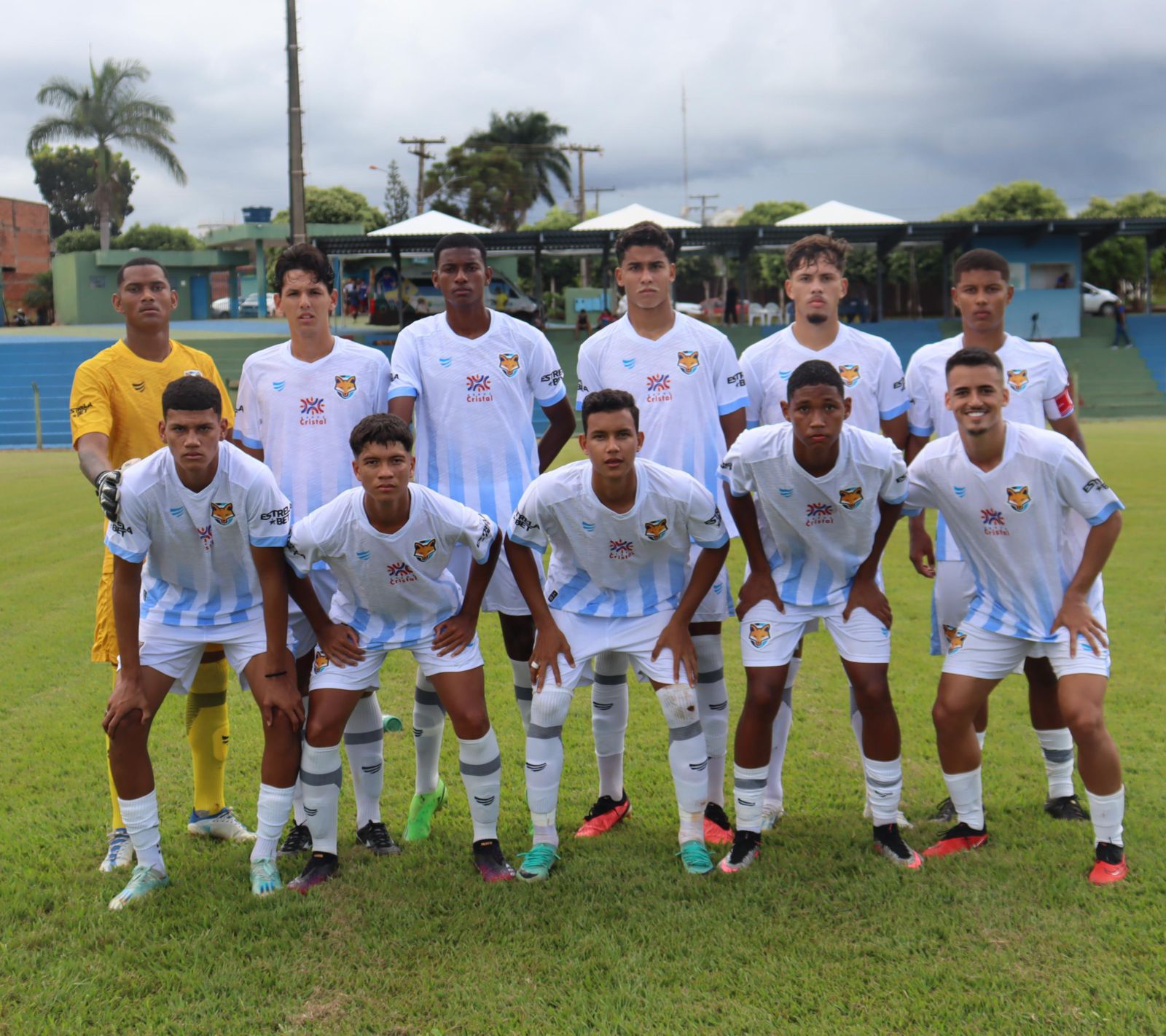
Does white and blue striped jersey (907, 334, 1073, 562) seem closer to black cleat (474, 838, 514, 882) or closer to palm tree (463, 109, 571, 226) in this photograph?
black cleat (474, 838, 514, 882)

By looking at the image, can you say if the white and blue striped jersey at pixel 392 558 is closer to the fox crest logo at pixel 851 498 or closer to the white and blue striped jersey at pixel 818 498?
the white and blue striped jersey at pixel 818 498

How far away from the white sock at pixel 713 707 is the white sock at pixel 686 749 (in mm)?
431

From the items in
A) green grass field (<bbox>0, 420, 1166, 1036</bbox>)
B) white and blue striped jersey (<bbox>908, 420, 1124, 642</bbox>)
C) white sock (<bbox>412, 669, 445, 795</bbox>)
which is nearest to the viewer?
green grass field (<bbox>0, 420, 1166, 1036</bbox>)

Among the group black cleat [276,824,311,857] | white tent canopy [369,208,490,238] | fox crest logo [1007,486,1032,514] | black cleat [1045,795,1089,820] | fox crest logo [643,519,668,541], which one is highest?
white tent canopy [369,208,490,238]

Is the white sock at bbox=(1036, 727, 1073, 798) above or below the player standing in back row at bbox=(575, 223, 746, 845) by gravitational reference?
below

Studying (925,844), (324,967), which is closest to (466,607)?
(324,967)

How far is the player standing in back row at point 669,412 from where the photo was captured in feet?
15.1

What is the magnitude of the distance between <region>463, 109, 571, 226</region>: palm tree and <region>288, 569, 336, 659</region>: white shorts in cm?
5513

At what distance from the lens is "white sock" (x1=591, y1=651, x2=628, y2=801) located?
181 inches

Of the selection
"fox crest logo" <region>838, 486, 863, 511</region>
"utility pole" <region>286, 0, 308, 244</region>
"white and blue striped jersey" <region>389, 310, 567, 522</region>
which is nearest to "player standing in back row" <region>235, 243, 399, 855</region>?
"white and blue striped jersey" <region>389, 310, 567, 522</region>

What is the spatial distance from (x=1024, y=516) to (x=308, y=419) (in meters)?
2.81

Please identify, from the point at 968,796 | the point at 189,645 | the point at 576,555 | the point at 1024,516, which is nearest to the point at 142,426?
the point at 189,645

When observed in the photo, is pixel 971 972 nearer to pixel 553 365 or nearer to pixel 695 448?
pixel 695 448

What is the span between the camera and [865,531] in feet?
14.0
